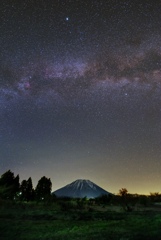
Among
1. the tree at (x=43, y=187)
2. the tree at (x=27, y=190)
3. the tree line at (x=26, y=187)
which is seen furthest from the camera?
the tree at (x=43, y=187)

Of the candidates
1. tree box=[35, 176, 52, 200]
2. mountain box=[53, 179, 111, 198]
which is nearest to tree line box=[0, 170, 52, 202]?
tree box=[35, 176, 52, 200]

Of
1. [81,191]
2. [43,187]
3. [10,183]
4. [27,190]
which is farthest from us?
[81,191]

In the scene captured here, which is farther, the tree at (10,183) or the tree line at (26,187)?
the tree line at (26,187)

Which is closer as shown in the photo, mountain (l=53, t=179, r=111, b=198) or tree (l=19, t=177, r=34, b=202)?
tree (l=19, t=177, r=34, b=202)

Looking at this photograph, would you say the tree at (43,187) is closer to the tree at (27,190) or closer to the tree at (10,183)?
the tree at (27,190)

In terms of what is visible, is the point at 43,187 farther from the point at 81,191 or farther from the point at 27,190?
the point at 81,191

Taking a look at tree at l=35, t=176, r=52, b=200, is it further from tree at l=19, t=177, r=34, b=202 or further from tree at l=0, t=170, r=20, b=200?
tree at l=0, t=170, r=20, b=200

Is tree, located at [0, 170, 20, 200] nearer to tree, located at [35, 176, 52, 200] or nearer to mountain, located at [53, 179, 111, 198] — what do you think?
tree, located at [35, 176, 52, 200]

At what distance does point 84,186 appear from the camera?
133 metres

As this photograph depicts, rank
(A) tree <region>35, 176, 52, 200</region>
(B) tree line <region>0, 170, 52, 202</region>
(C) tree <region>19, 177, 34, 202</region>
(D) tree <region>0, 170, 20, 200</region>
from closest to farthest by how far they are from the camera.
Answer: (D) tree <region>0, 170, 20, 200</region> < (B) tree line <region>0, 170, 52, 202</region> < (C) tree <region>19, 177, 34, 202</region> < (A) tree <region>35, 176, 52, 200</region>

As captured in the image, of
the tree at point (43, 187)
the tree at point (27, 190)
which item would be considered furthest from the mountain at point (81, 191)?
the tree at point (27, 190)

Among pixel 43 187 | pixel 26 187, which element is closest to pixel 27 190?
pixel 26 187

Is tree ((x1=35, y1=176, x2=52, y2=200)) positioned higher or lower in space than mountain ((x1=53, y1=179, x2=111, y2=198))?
lower

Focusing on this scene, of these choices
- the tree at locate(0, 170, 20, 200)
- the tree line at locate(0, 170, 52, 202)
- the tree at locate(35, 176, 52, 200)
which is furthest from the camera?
the tree at locate(35, 176, 52, 200)
